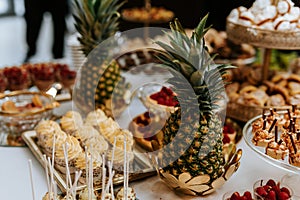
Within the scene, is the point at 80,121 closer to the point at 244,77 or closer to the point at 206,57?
the point at 206,57

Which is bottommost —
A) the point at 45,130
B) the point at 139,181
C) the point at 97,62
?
the point at 139,181

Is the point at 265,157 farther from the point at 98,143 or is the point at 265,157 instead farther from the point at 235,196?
the point at 98,143

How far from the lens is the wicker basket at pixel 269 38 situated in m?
1.57

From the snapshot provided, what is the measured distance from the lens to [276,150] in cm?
122

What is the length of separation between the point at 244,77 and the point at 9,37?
3583 mm

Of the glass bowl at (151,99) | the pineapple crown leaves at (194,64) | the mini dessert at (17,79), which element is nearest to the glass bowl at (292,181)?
the pineapple crown leaves at (194,64)

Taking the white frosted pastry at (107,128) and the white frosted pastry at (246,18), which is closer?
the white frosted pastry at (107,128)

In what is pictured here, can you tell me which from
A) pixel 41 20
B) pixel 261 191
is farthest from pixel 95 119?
pixel 41 20

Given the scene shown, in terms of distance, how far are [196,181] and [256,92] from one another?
0.62 metres

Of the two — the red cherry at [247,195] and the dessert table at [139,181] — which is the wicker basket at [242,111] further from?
the red cherry at [247,195]

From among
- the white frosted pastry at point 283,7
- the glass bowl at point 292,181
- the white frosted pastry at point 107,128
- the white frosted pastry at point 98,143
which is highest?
the white frosted pastry at point 283,7

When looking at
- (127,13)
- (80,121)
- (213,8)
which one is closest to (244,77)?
(80,121)

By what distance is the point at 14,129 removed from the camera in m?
1.59

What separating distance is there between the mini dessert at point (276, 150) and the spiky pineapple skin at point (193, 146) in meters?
0.14
